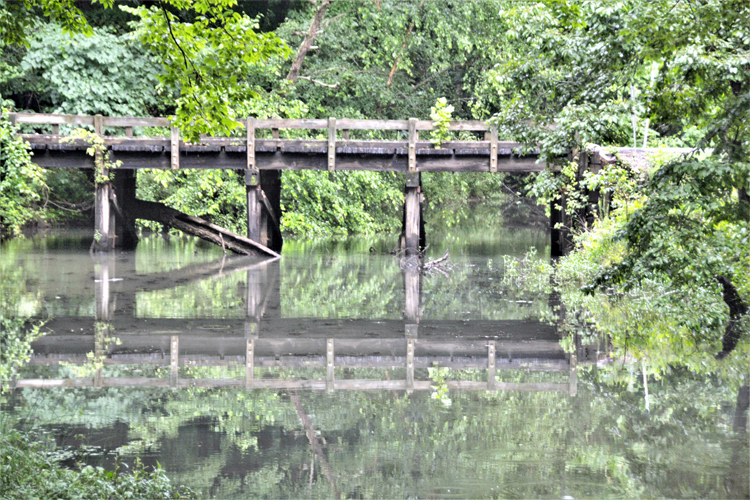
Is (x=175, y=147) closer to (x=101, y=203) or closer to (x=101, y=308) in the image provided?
(x=101, y=203)

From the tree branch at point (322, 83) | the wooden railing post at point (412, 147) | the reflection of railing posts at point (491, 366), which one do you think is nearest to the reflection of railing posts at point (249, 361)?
the reflection of railing posts at point (491, 366)

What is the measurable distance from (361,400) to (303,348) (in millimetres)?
2214

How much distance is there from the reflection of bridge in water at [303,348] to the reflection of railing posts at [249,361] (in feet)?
0.03

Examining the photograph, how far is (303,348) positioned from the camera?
9062 millimetres

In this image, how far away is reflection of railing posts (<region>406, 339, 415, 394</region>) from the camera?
7441mm

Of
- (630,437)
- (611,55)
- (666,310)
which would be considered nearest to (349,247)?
(666,310)

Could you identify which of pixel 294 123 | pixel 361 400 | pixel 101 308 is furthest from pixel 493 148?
pixel 361 400

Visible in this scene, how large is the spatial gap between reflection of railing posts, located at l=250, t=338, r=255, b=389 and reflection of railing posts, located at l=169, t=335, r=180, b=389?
636 millimetres

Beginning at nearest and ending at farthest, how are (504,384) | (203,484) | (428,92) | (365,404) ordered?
(203,484), (365,404), (504,384), (428,92)

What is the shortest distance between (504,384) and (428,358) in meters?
1.22

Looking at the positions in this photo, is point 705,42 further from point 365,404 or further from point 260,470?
point 260,470

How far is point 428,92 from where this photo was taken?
3012 centimetres

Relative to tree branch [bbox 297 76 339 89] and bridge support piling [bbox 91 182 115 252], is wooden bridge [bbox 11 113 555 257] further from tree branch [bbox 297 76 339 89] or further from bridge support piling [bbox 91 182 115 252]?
tree branch [bbox 297 76 339 89]

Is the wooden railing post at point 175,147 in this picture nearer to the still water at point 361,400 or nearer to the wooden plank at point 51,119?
the wooden plank at point 51,119
